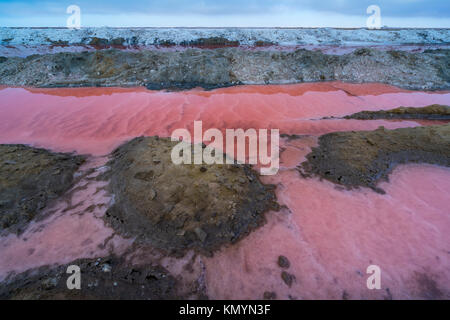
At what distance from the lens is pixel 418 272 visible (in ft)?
7.21

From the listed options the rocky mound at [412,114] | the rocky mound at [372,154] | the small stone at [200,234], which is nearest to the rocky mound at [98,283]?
the small stone at [200,234]

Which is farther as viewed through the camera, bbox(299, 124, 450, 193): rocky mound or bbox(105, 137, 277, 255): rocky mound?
bbox(299, 124, 450, 193): rocky mound

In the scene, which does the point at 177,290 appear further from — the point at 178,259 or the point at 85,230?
the point at 85,230

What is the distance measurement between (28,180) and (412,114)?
29.1 ft

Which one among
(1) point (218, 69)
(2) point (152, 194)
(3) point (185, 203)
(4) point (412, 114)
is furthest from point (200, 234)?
(1) point (218, 69)

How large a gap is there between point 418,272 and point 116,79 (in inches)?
431

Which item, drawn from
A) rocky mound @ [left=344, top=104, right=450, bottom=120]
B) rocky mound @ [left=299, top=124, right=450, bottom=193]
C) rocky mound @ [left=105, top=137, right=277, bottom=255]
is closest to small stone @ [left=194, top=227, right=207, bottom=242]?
rocky mound @ [left=105, top=137, right=277, bottom=255]

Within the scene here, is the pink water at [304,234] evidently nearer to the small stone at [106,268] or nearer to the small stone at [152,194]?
the small stone at [106,268]

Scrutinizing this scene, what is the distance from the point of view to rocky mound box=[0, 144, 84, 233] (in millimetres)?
2924

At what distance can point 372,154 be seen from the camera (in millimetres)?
3939

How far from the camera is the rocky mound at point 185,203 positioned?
98.7 inches

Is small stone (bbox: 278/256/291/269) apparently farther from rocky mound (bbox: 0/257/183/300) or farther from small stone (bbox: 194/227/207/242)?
rocky mound (bbox: 0/257/183/300)

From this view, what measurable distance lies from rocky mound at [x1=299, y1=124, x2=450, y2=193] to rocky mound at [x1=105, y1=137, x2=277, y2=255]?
1.29 m
